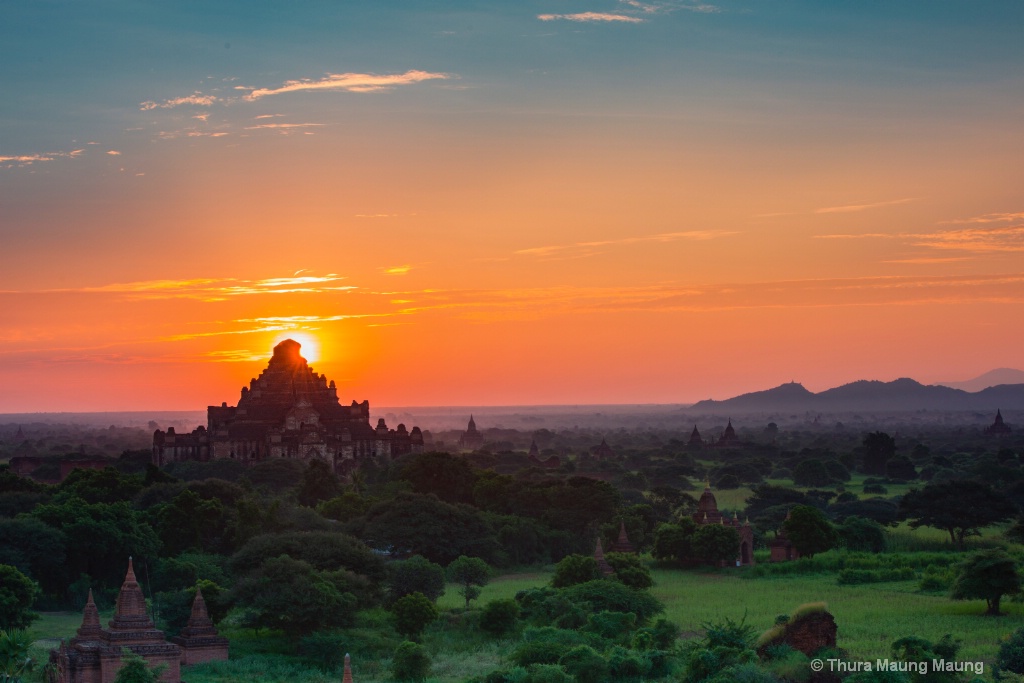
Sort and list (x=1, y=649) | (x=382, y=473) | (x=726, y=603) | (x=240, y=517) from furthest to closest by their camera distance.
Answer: (x=382, y=473)
(x=240, y=517)
(x=726, y=603)
(x=1, y=649)

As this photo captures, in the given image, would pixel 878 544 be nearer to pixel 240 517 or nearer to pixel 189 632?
pixel 240 517

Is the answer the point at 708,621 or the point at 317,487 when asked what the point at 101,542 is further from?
the point at 317,487

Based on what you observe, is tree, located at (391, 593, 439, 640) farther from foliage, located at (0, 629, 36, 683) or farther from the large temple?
the large temple

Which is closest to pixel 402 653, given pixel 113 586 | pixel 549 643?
pixel 549 643

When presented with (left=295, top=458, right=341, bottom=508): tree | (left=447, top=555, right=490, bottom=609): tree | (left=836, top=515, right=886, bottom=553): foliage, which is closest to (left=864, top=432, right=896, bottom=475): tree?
(left=295, top=458, right=341, bottom=508): tree

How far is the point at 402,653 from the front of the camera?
1639 inches

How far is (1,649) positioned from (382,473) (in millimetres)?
69373

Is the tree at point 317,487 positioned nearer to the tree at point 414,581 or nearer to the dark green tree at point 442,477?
the dark green tree at point 442,477

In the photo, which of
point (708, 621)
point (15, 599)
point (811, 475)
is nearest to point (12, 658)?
point (15, 599)

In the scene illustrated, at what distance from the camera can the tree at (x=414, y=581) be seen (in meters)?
53.4

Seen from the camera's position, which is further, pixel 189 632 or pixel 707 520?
pixel 707 520

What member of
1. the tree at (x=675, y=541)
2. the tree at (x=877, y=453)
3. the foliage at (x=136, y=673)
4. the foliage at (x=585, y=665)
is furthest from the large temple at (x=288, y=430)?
the foliage at (x=136, y=673)

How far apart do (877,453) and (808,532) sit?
81.3 metres

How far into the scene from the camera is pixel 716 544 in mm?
65875
